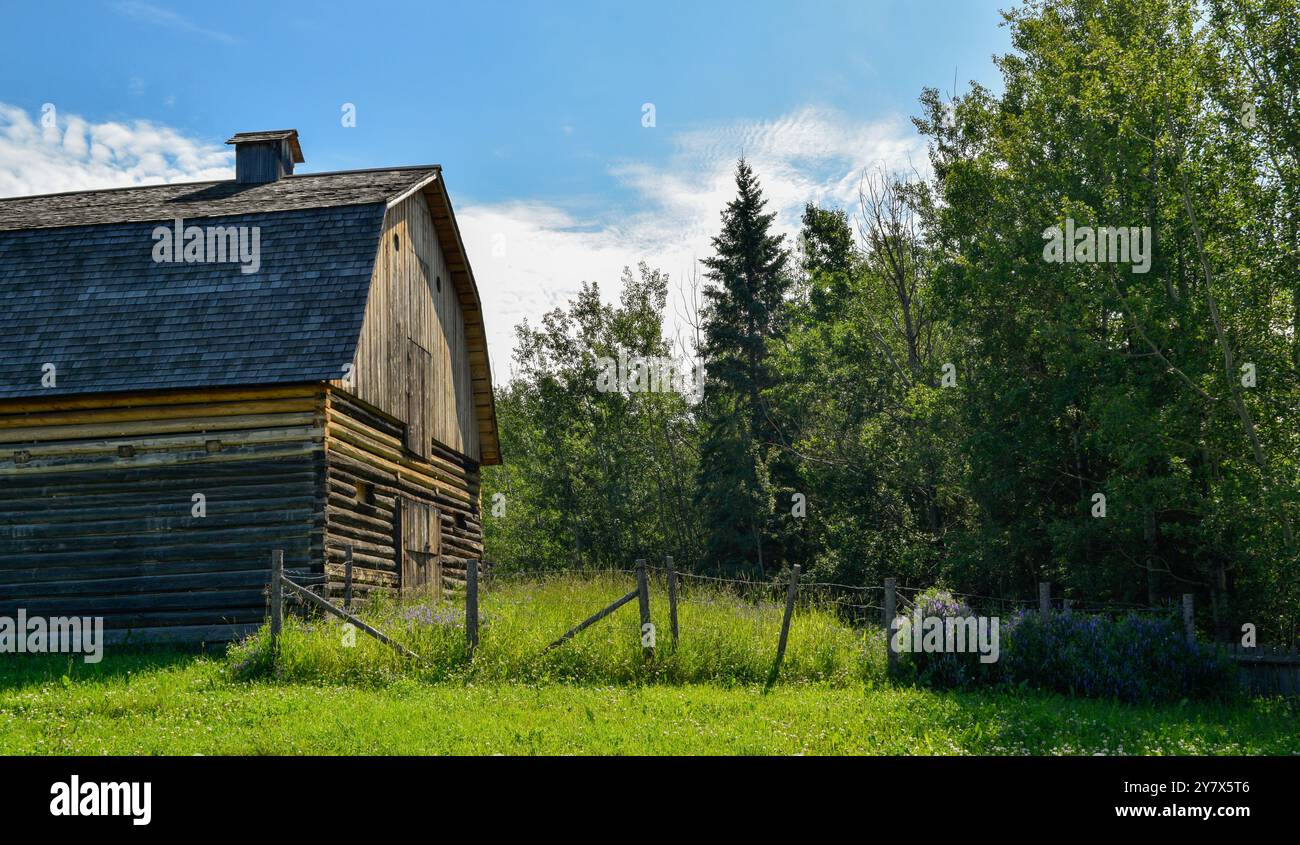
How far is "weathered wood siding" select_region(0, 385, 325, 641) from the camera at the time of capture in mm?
15703

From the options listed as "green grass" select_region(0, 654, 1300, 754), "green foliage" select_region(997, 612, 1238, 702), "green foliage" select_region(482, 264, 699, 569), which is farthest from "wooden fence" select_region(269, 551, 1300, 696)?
"green foliage" select_region(482, 264, 699, 569)

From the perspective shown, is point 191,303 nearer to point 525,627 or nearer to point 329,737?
point 525,627

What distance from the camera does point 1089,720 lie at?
1054 centimetres

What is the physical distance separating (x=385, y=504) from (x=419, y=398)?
8.89 feet

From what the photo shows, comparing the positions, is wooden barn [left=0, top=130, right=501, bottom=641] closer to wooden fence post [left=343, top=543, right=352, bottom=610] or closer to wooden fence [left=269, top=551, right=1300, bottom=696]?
wooden fence post [left=343, top=543, right=352, bottom=610]

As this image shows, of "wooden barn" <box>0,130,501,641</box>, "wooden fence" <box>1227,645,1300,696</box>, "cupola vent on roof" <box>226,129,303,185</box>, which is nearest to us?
"wooden fence" <box>1227,645,1300,696</box>

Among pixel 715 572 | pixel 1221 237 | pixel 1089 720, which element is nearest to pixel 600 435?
pixel 715 572

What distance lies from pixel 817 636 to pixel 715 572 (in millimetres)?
21638

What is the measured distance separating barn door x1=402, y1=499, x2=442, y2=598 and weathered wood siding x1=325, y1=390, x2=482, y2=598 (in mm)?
20

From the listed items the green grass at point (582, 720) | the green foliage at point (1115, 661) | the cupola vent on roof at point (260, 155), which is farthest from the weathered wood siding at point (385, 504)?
the green foliage at point (1115, 661)

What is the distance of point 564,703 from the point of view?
1109cm

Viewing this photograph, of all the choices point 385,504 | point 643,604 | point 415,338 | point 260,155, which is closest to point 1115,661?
point 643,604

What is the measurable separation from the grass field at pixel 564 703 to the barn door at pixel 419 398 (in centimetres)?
492

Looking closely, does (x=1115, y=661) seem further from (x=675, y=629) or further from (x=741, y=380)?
(x=741, y=380)
